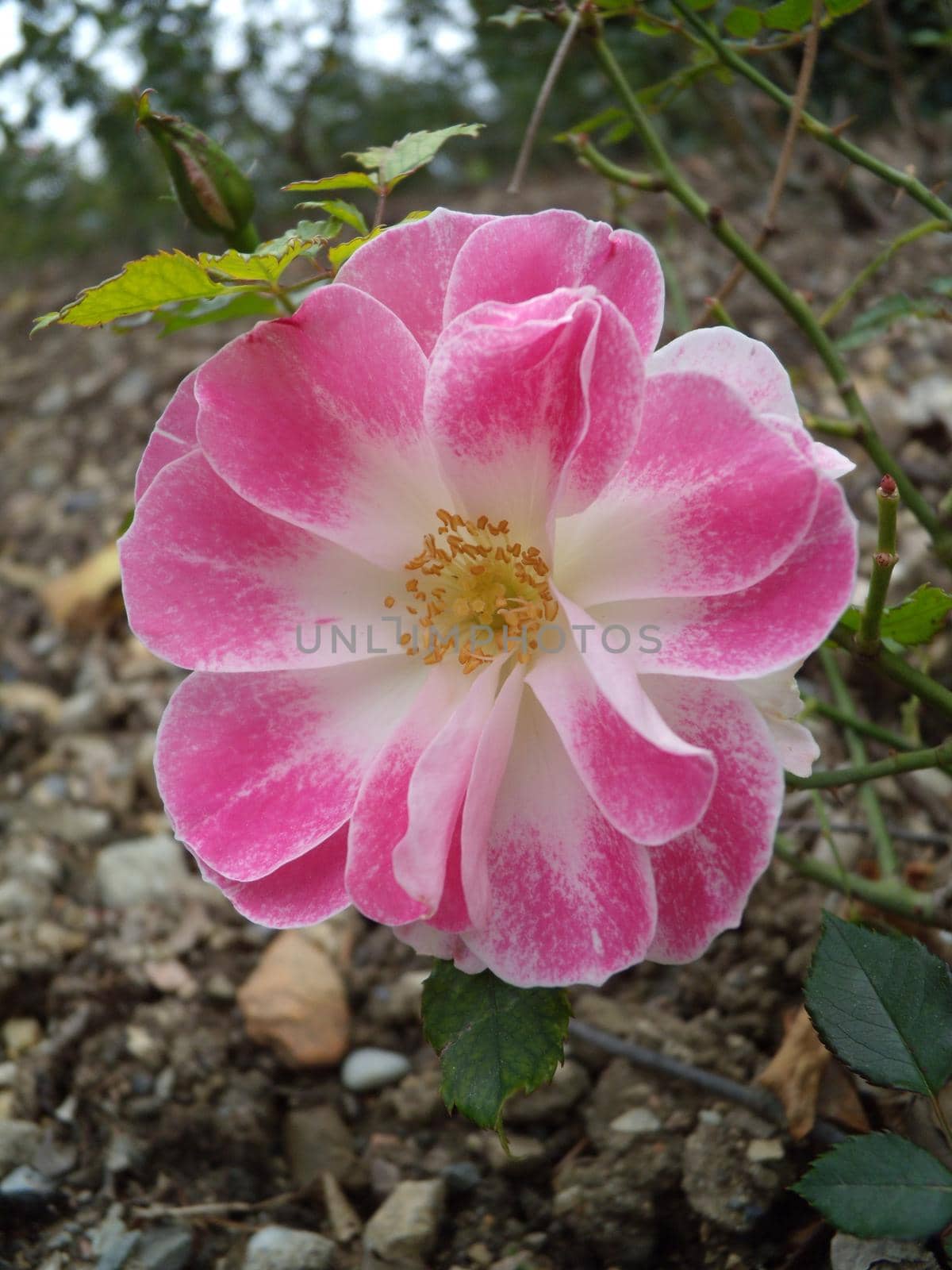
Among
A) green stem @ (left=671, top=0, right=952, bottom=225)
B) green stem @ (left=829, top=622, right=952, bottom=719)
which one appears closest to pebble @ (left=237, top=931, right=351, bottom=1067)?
green stem @ (left=829, top=622, right=952, bottom=719)

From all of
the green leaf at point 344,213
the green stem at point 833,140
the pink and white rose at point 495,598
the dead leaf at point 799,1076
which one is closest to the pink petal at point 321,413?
the pink and white rose at point 495,598

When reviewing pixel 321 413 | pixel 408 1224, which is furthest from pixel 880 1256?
pixel 321 413

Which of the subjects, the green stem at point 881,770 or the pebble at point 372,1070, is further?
the pebble at point 372,1070

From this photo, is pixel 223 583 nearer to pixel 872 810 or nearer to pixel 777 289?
pixel 777 289

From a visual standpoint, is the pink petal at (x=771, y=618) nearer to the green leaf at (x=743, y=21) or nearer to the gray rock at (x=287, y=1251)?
the green leaf at (x=743, y=21)

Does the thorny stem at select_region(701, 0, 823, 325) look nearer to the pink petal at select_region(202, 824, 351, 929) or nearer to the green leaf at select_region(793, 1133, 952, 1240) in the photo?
the pink petal at select_region(202, 824, 351, 929)

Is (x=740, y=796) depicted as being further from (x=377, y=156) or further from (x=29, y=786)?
(x=29, y=786)
